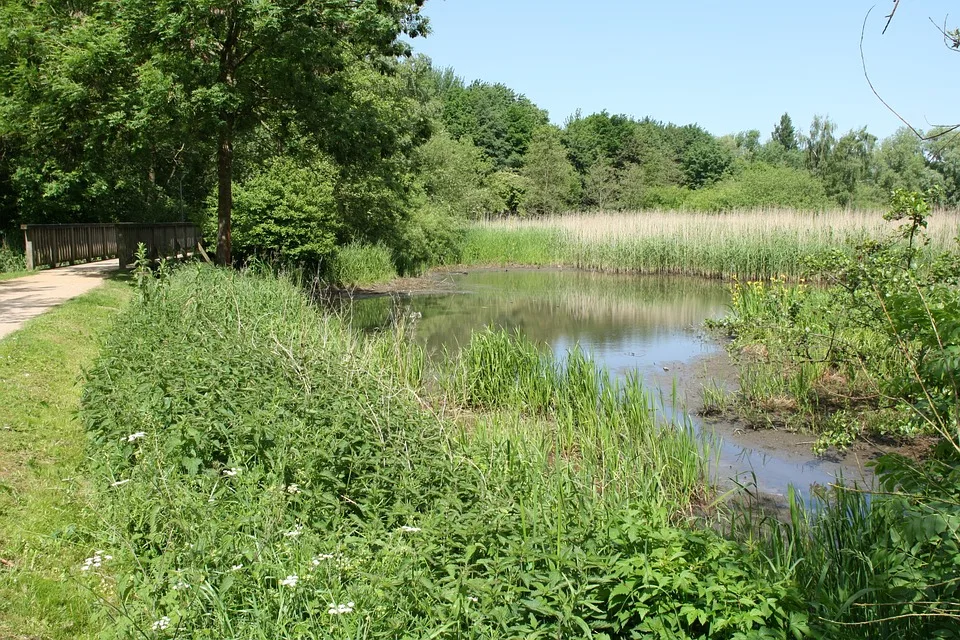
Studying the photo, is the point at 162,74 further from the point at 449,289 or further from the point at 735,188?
the point at 735,188

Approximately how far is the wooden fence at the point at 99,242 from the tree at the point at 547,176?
3411 centimetres

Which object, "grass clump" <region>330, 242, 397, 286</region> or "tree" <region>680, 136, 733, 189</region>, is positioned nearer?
"grass clump" <region>330, 242, 397, 286</region>

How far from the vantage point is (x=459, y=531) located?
4.06 meters

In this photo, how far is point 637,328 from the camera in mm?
17641

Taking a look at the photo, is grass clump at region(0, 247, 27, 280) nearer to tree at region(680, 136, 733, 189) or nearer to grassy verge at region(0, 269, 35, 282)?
grassy verge at region(0, 269, 35, 282)

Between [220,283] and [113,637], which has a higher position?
[220,283]

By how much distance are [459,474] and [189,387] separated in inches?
97.8

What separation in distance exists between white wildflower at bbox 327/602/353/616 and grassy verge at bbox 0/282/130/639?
1.31 meters

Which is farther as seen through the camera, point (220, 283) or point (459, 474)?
point (220, 283)

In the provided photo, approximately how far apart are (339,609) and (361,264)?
22.0 m

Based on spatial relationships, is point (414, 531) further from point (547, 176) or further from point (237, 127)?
point (547, 176)

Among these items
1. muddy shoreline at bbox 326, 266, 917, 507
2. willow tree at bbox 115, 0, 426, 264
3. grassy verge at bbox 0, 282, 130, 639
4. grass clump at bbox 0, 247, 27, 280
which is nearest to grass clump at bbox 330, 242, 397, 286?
muddy shoreline at bbox 326, 266, 917, 507

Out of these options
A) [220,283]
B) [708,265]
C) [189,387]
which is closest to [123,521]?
[189,387]

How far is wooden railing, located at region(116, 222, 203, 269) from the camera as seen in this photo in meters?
20.7
